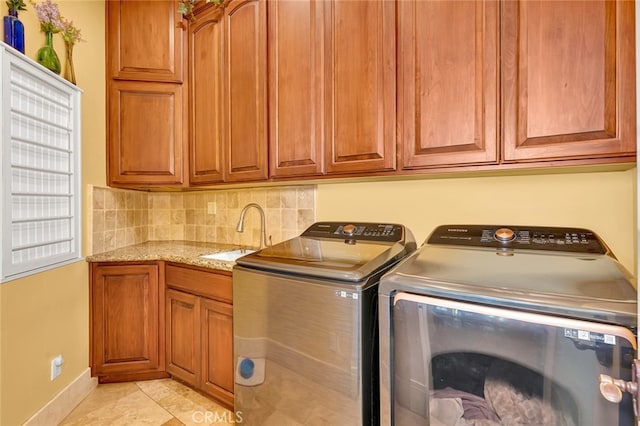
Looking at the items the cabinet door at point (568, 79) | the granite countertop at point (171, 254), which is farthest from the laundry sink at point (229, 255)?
the cabinet door at point (568, 79)

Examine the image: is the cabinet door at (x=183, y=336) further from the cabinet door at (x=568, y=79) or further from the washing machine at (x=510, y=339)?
the cabinet door at (x=568, y=79)

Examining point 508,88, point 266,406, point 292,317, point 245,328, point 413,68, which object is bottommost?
point 266,406

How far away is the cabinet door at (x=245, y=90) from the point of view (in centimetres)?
184

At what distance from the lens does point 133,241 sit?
250cm

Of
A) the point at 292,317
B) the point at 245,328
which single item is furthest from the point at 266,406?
the point at 292,317

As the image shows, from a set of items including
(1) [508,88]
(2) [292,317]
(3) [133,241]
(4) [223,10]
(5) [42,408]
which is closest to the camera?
(1) [508,88]

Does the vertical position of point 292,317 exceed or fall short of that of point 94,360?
it exceeds it

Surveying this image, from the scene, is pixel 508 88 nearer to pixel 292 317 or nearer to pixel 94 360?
pixel 292 317

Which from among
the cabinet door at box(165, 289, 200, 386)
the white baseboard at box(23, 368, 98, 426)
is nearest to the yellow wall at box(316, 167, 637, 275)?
the cabinet door at box(165, 289, 200, 386)

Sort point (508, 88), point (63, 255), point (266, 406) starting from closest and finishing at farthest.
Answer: point (508, 88), point (266, 406), point (63, 255)

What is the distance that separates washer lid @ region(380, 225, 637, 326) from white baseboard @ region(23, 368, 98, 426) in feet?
6.29

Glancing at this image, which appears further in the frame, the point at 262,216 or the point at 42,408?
the point at 262,216

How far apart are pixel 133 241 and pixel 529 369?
2599mm

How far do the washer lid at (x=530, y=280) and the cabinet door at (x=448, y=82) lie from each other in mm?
399
